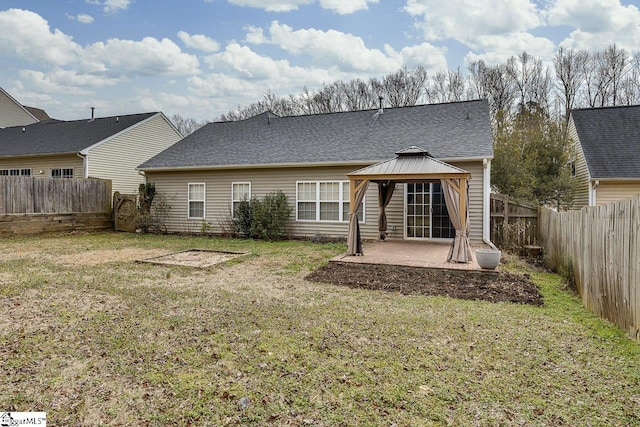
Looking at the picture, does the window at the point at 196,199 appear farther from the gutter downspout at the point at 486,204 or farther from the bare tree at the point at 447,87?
the bare tree at the point at 447,87

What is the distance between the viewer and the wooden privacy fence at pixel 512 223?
33.3 ft

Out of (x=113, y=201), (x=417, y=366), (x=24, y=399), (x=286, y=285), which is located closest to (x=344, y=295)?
(x=286, y=285)

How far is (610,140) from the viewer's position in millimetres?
14883

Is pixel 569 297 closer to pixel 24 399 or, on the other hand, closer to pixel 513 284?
pixel 513 284

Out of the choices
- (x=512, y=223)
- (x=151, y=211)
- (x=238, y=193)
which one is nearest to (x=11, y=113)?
(x=151, y=211)

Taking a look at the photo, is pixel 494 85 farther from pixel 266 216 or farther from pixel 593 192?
pixel 266 216

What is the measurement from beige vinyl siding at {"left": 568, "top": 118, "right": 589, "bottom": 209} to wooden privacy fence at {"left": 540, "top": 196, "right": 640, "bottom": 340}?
1037 centimetres

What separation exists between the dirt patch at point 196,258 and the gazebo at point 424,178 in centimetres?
296

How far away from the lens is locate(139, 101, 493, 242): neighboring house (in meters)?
11.1

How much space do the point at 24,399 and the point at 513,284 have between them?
647cm

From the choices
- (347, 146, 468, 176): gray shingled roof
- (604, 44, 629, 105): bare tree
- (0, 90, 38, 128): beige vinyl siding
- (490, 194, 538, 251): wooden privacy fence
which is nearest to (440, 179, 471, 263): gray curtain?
(347, 146, 468, 176): gray shingled roof

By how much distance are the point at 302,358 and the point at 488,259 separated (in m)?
4.58

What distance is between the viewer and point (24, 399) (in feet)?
8.77

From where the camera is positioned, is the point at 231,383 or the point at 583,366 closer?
the point at 231,383
